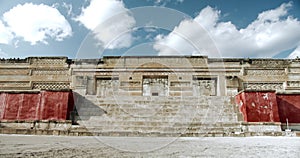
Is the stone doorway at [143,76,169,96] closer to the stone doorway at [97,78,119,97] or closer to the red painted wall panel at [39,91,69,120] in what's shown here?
the stone doorway at [97,78,119,97]

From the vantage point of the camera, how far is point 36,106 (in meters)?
7.81

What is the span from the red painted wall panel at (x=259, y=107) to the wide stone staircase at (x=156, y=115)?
436mm

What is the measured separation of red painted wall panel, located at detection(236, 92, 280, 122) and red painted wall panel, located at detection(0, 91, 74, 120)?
574cm

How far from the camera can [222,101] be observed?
8.44 m

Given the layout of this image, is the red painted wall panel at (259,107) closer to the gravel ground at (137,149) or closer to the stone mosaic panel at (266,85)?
the gravel ground at (137,149)

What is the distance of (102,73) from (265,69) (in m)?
9.87

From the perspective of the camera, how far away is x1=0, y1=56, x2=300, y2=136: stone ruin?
670 cm

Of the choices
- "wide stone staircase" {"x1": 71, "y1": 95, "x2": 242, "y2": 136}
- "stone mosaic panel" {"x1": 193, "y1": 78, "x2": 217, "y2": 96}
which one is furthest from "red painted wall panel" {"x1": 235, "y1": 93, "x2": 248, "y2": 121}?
"stone mosaic panel" {"x1": 193, "y1": 78, "x2": 217, "y2": 96}

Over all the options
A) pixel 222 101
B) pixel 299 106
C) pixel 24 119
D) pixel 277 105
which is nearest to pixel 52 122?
pixel 24 119

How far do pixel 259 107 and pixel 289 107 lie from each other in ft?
4.41

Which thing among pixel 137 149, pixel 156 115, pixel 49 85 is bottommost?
pixel 137 149

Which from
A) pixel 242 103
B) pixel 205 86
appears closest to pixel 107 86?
pixel 205 86

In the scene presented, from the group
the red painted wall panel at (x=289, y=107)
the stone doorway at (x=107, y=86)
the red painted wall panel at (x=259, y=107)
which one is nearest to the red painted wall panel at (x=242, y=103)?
the red painted wall panel at (x=259, y=107)

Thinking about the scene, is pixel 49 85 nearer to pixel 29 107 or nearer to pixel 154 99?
pixel 29 107
